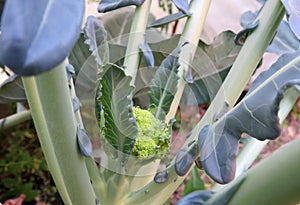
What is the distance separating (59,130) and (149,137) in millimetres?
78

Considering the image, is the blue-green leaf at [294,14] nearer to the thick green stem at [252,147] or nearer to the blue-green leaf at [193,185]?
the thick green stem at [252,147]

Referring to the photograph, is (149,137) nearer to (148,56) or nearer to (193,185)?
(148,56)

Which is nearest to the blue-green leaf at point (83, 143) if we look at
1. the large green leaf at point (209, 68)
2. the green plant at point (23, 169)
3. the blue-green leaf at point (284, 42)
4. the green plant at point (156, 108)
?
the green plant at point (156, 108)

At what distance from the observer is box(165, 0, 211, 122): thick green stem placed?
335mm

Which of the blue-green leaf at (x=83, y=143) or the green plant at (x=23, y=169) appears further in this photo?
the green plant at (x=23, y=169)

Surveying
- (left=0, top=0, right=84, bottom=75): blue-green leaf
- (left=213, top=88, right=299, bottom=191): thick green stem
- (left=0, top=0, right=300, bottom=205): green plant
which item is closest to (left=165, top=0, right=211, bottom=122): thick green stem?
(left=0, top=0, right=300, bottom=205): green plant

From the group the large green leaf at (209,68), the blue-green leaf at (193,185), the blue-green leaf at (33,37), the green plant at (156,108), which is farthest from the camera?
the blue-green leaf at (193,185)

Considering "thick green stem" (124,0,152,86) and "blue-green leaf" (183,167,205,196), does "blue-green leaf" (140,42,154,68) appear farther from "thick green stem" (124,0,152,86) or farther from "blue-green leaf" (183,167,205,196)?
"blue-green leaf" (183,167,205,196)

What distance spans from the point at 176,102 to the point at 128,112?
97 mm

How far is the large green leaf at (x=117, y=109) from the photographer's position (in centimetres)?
25

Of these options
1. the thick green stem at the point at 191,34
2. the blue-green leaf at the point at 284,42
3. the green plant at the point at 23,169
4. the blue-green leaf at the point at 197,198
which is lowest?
the green plant at the point at 23,169

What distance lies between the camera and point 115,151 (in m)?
0.29

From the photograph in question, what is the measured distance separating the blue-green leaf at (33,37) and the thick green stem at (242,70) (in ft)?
0.64

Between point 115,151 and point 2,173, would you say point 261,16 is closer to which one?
point 115,151
